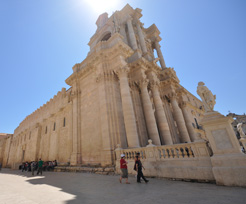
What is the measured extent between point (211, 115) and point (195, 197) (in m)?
3.59

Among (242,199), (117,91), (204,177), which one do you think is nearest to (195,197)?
(242,199)

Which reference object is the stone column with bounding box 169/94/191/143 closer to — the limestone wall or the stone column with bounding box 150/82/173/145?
the stone column with bounding box 150/82/173/145

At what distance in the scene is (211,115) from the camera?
598cm

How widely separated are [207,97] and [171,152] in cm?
347

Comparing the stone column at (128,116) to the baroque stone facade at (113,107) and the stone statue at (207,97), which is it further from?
the stone statue at (207,97)

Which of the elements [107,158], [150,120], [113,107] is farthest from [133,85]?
[107,158]

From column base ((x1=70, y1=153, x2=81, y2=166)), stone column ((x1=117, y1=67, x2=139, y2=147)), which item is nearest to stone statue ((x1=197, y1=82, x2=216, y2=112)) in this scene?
stone column ((x1=117, y1=67, x2=139, y2=147))

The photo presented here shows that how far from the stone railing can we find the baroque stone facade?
46cm

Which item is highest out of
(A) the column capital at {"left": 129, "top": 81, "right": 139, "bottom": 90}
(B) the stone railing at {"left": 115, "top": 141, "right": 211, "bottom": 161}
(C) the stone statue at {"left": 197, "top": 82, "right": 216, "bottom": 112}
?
(A) the column capital at {"left": 129, "top": 81, "right": 139, "bottom": 90}

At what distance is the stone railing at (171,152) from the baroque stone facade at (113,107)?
0.46 m

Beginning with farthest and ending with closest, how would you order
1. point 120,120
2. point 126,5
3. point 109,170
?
point 126,5 < point 120,120 < point 109,170

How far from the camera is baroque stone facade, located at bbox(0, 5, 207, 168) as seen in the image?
1137 centimetres

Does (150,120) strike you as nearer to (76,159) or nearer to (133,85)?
(133,85)

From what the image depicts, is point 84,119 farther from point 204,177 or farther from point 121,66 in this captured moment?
point 204,177
